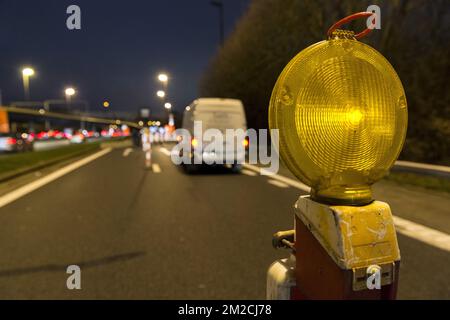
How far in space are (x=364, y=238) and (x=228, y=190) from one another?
8.72 meters

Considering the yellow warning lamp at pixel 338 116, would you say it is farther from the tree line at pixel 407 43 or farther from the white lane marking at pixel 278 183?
the white lane marking at pixel 278 183

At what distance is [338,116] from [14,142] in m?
33.2

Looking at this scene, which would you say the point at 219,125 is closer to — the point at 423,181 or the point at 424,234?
the point at 423,181

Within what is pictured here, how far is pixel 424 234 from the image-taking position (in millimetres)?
5477

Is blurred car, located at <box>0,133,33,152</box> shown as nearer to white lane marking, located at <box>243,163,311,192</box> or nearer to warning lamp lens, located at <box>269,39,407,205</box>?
white lane marking, located at <box>243,163,311,192</box>

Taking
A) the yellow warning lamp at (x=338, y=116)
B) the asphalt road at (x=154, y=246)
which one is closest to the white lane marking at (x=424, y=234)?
the asphalt road at (x=154, y=246)

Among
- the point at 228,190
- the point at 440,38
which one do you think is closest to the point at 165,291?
the point at 228,190

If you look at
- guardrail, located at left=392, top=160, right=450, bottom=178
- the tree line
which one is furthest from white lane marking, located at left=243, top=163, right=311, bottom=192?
the tree line

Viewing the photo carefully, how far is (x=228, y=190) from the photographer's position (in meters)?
9.74

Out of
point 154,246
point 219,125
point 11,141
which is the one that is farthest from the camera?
point 11,141

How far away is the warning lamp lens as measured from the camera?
1.07m

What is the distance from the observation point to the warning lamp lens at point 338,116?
107 cm

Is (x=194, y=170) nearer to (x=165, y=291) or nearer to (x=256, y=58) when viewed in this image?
(x=165, y=291)

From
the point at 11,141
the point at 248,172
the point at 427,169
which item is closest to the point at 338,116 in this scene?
the point at 427,169
